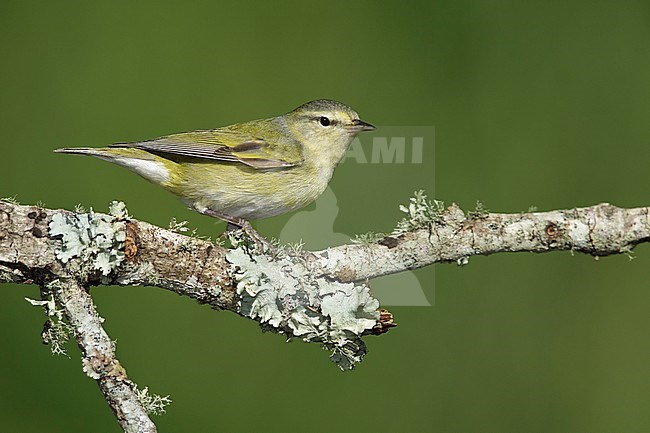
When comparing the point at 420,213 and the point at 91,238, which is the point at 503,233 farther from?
the point at 91,238

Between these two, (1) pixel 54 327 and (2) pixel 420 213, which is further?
(2) pixel 420 213

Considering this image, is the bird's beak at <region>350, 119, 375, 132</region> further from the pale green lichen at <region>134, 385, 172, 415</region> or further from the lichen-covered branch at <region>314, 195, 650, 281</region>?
the pale green lichen at <region>134, 385, 172, 415</region>

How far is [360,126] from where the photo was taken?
2.30 m

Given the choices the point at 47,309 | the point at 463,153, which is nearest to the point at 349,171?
the point at 463,153

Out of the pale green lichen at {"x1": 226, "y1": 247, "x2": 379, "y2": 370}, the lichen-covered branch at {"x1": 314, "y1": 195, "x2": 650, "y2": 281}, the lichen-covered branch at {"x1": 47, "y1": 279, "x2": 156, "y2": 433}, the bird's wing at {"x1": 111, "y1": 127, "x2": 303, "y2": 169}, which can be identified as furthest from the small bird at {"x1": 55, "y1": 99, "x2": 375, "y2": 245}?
the lichen-covered branch at {"x1": 47, "y1": 279, "x2": 156, "y2": 433}

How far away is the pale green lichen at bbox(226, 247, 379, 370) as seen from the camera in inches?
61.9

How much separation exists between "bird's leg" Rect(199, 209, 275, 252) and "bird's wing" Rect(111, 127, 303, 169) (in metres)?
0.15

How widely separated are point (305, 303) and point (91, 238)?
469 millimetres

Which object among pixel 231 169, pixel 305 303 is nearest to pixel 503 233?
pixel 305 303

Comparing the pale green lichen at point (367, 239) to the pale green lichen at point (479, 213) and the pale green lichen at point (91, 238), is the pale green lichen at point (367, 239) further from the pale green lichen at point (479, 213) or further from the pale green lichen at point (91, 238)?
the pale green lichen at point (91, 238)

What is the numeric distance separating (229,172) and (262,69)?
555 mm

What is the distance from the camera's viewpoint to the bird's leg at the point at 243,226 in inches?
66.1

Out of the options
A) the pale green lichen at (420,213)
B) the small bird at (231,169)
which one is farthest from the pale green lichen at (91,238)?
the pale green lichen at (420,213)

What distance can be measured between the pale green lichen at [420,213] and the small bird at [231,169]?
40 centimetres
